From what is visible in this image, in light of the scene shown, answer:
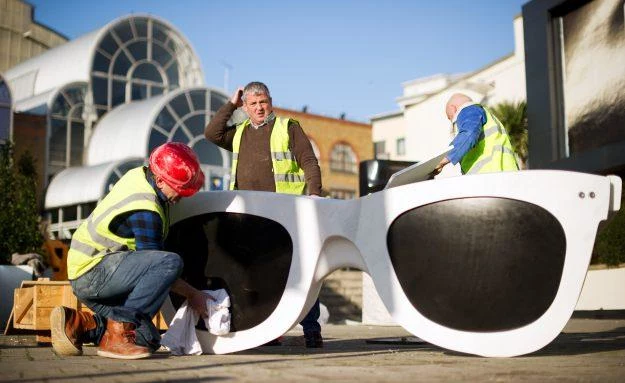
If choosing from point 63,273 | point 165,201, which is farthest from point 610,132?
point 165,201

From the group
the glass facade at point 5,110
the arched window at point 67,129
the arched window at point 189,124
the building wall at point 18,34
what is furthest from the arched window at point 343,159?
the glass facade at point 5,110

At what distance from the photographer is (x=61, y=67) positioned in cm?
2825

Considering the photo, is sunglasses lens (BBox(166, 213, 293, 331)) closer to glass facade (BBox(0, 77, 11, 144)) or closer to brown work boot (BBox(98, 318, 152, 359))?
brown work boot (BBox(98, 318, 152, 359))

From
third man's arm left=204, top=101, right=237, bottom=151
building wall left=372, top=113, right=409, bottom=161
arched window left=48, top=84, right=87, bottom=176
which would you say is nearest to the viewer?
third man's arm left=204, top=101, right=237, bottom=151

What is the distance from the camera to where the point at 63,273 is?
14203 millimetres

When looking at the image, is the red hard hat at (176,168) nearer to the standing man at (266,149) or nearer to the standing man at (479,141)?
the standing man at (266,149)

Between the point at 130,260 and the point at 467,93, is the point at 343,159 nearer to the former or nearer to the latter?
the point at 467,93

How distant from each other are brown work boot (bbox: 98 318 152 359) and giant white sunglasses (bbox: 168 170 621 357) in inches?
22.4

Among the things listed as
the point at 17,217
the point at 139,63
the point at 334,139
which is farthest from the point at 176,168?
the point at 334,139

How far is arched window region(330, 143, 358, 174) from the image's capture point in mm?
47812

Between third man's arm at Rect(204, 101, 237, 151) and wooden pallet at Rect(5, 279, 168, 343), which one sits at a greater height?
third man's arm at Rect(204, 101, 237, 151)

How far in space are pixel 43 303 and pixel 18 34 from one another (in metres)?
31.7

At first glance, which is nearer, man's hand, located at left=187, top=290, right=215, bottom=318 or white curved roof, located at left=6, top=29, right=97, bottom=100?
man's hand, located at left=187, top=290, right=215, bottom=318

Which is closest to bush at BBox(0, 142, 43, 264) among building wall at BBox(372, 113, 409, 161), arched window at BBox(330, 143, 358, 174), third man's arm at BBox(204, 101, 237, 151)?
third man's arm at BBox(204, 101, 237, 151)
